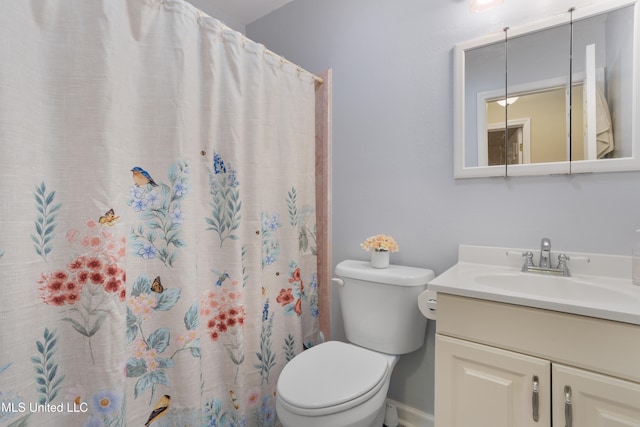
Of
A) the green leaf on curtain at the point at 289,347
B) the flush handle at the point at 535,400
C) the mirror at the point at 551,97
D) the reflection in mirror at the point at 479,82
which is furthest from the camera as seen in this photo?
the green leaf on curtain at the point at 289,347

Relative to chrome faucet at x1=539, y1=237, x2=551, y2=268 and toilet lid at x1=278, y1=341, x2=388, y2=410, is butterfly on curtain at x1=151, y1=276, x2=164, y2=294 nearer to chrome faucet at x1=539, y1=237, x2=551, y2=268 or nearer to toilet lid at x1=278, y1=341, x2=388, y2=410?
toilet lid at x1=278, y1=341, x2=388, y2=410

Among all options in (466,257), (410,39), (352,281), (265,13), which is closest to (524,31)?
(410,39)

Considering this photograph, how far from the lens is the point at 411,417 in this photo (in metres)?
1.52

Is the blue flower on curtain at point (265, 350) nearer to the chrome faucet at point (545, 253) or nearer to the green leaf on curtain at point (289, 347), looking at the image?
the green leaf on curtain at point (289, 347)

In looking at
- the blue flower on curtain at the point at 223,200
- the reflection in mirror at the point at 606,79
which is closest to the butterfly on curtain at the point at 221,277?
the blue flower on curtain at the point at 223,200

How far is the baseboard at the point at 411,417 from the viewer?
4.84 ft

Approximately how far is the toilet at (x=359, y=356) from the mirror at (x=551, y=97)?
648 mm

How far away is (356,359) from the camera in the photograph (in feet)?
4.14

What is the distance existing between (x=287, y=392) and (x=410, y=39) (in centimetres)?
172

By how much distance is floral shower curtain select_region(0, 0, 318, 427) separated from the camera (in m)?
0.78

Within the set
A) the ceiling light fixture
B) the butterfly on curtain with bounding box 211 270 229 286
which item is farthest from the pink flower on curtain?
the ceiling light fixture

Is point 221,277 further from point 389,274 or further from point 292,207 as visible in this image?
point 389,274

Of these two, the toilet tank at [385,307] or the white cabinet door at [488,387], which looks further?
the toilet tank at [385,307]

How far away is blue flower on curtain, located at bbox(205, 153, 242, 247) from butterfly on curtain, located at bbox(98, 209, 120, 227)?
1.19 ft
